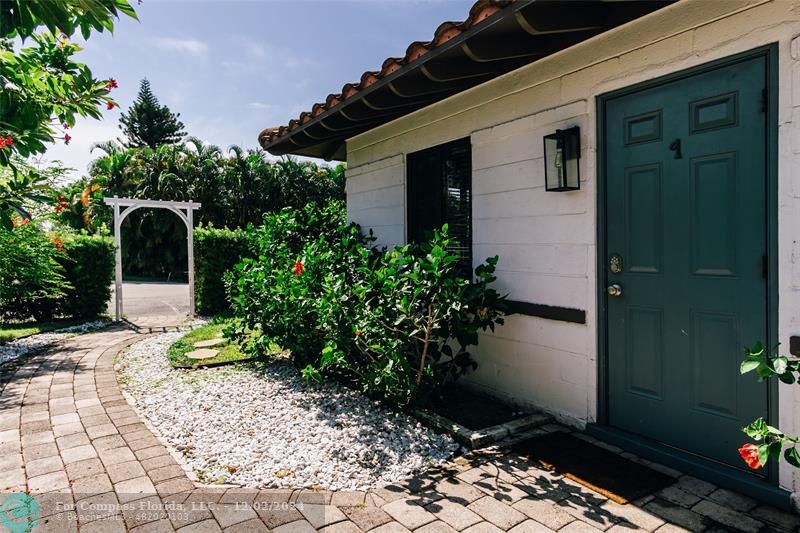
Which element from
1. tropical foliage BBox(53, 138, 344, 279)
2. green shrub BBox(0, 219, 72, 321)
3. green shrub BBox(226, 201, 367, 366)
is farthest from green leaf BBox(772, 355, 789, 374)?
tropical foliage BBox(53, 138, 344, 279)

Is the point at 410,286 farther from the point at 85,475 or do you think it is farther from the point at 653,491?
the point at 85,475

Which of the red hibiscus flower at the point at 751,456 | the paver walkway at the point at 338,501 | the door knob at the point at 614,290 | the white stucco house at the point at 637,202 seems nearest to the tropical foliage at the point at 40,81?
the paver walkway at the point at 338,501

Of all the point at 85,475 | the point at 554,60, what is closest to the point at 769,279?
the point at 554,60

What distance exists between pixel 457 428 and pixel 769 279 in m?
2.06

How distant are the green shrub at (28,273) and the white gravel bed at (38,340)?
0.76 m

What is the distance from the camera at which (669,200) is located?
285 cm

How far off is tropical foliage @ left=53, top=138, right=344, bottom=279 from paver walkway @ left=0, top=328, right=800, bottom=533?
65.6 ft

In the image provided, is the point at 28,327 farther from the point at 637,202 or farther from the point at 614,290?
the point at 637,202

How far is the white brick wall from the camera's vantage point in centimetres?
234

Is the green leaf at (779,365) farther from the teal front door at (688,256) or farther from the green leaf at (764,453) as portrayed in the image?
the teal front door at (688,256)

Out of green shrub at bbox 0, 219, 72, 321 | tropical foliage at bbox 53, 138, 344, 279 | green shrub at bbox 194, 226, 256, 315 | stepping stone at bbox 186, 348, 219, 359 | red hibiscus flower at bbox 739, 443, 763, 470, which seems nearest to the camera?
red hibiscus flower at bbox 739, 443, 763, 470

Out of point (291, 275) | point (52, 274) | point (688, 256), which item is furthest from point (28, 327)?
point (688, 256)

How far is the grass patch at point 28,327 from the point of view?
280 inches

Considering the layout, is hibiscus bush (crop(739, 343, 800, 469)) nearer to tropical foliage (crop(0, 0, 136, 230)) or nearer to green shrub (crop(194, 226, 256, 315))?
tropical foliage (crop(0, 0, 136, 230))
